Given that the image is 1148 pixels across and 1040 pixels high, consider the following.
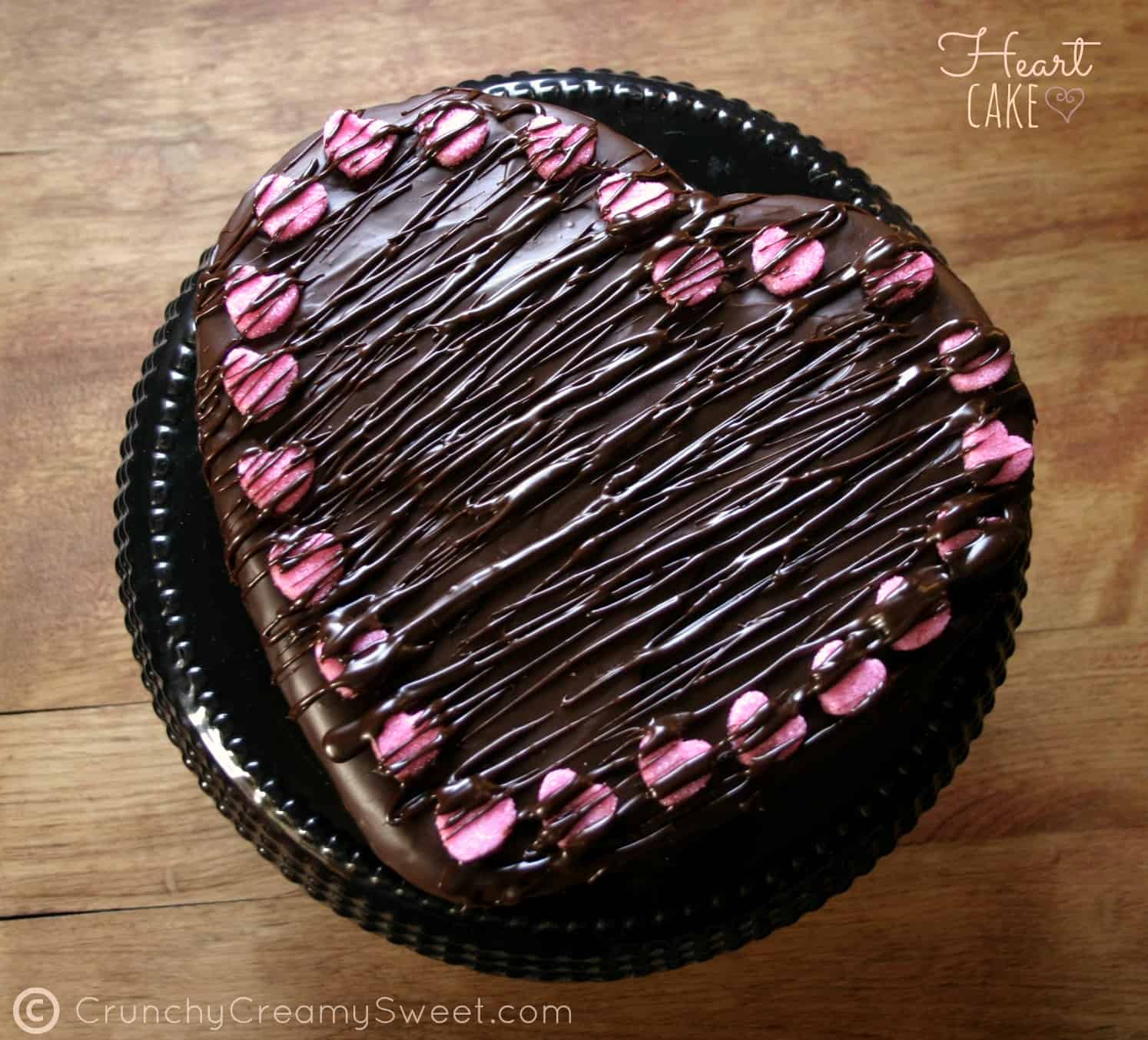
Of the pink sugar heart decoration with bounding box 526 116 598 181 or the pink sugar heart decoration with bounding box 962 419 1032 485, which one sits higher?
the pink sugar heart decoration with bounding box 526 116 598 181

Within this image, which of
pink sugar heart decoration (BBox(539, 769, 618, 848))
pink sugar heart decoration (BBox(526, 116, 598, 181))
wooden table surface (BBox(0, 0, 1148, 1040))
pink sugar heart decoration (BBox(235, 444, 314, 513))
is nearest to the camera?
pink sugar heart decoration (BBox(539, 769, 618, 848))

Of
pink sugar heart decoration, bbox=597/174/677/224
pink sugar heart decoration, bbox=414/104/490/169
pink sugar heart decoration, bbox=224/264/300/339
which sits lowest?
pink sugar heart decoration, bbox=224/264/300/339

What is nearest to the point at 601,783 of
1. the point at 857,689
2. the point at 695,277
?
the point at 857,689

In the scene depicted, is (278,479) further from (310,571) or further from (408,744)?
(408,744)

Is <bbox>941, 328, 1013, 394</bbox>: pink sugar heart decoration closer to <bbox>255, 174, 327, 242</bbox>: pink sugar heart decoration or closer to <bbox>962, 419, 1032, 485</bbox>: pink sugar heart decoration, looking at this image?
<bbox>962, 419, 1032, 485</bbox>: pink sugar heart decoration

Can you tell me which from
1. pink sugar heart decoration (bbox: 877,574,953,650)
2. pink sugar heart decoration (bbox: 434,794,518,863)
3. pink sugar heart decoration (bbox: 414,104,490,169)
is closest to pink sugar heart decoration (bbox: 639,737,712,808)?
pink sugar heart decoration (bbox: 434,794,518,863)

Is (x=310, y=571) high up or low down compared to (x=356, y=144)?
down
